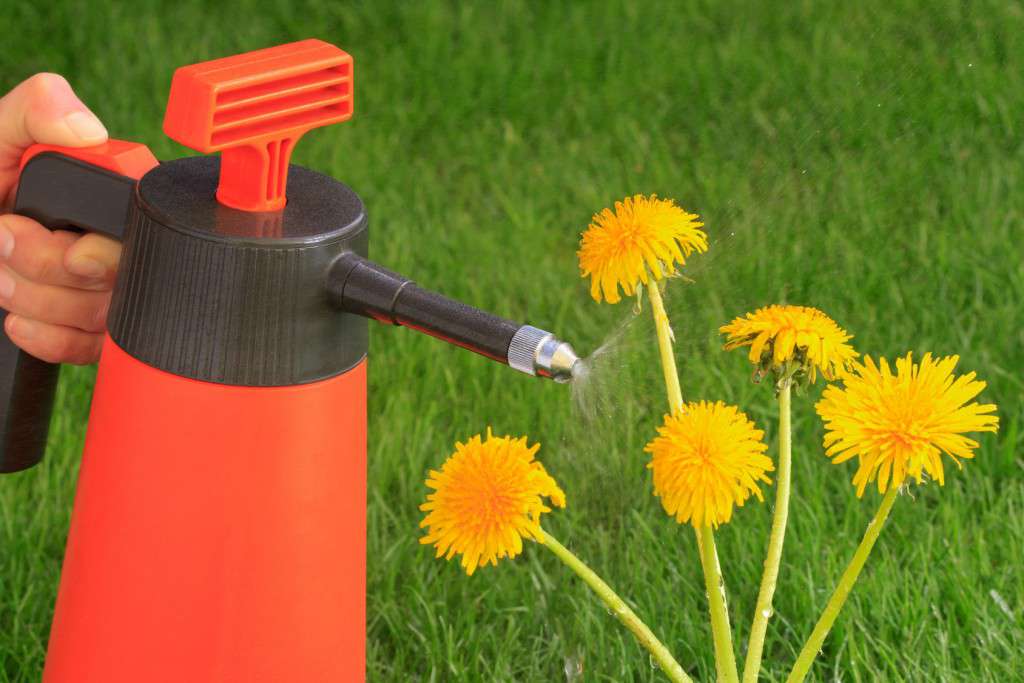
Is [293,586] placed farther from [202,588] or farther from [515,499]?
[515,499]

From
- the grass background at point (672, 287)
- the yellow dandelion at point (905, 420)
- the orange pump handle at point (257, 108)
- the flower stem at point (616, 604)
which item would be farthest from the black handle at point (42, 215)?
the yellow dandelion at point (905, 420)

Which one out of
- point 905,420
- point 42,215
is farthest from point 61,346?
point 905,420

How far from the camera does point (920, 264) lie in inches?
71.4

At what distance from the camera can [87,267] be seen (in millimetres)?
1019

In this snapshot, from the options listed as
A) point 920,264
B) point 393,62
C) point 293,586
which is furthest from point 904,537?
point 393,62

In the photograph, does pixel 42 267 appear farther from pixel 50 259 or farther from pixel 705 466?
pixel 705 466

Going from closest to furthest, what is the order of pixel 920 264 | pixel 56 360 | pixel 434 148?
1. pixel 56 360
2. pixel 920 264
3. pixel 434 148

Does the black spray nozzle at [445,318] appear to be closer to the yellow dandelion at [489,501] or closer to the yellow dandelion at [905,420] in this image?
the yellow dandelion at [489,501]

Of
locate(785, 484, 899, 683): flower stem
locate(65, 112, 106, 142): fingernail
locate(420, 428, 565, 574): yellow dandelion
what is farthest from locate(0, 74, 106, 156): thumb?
locate(785, 484, 899, 683): flower stem

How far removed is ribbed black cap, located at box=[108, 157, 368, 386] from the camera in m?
0.84

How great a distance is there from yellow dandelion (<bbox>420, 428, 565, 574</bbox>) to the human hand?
30 cm

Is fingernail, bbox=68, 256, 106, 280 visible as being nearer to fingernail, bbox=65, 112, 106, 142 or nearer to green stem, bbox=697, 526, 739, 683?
fingernail, bbox=65, 112, 106, 142

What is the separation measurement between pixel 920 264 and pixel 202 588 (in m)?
1.20

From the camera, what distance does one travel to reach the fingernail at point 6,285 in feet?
3.68
